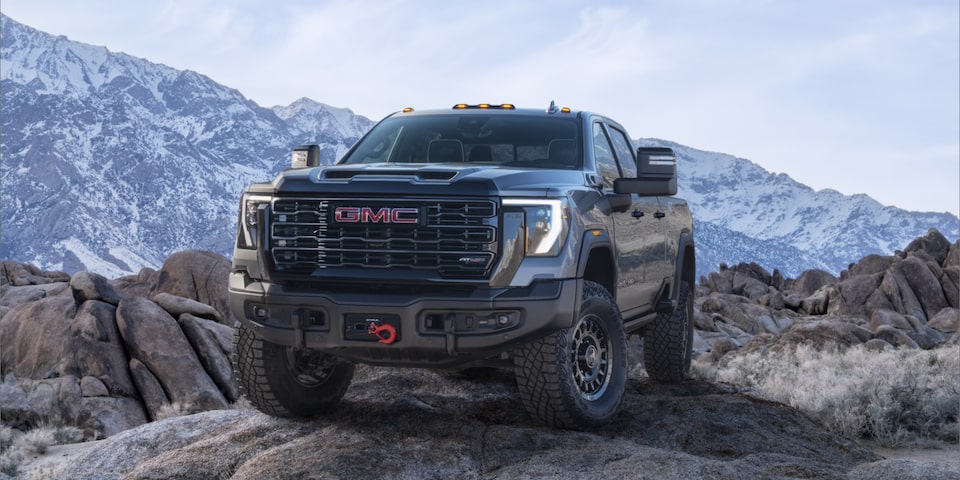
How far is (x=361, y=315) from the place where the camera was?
6441mm

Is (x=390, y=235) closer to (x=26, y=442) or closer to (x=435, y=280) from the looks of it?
(x=435, y=280)

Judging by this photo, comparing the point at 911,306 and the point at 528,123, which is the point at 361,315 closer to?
the point at 528,123

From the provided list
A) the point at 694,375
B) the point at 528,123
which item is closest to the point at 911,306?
the point at 694,375

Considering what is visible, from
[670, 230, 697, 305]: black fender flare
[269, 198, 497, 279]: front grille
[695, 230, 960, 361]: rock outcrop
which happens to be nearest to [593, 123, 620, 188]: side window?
[670, 230, 697, 305]: black fender flare

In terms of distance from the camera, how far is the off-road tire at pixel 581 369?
21.8 feet

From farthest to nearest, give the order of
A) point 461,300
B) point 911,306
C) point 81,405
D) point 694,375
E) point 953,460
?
point 911,306, point 81,405, point 694,375, point 953,460, point 461,300

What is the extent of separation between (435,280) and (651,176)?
7.35ft

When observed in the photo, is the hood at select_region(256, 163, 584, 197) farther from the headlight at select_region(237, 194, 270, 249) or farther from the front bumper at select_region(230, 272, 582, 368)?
the front bumper at select_region(230, 272, 582, 368)

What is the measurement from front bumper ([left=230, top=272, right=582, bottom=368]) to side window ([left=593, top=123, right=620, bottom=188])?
1792 mm

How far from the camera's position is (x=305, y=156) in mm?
8258

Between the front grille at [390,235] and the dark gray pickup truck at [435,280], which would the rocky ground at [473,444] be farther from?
the front grille at [390,235]

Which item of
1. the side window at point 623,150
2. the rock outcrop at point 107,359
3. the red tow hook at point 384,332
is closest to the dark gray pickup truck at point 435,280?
the red tow hook at point 384,332

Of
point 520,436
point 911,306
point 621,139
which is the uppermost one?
point 621,139

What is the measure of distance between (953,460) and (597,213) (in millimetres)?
4199
